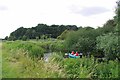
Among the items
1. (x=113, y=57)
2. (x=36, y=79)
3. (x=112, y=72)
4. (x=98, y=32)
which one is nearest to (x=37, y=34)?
(x=98, y=32)

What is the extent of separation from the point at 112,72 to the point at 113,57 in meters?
9.90

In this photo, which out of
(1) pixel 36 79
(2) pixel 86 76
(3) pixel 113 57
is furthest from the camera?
(3) pixel 113 57

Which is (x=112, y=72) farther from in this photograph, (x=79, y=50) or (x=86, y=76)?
(x=79, y=50)

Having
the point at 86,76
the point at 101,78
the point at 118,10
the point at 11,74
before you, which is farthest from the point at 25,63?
the point at 118,10

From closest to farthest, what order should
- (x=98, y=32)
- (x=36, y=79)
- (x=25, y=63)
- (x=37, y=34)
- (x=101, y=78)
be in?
(x=36, y=79) → (x=25, y=63) → (x=101, y=78) → (x=98, y=32) → (x=37, y=34)

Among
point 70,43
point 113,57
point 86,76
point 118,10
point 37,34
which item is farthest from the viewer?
point 37,34

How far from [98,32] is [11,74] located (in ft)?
99.7

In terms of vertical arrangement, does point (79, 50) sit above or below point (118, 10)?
below

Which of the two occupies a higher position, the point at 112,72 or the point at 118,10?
the point at 118,10

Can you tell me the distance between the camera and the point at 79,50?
1516 inches

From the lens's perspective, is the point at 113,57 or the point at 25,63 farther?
the point at 113,57

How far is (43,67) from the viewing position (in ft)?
28.5

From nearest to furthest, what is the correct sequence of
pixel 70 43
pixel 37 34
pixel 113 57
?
pixel 113 57
pixel 70 43
pixel 37 34

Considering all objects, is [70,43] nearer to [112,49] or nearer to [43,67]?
[112,49]
